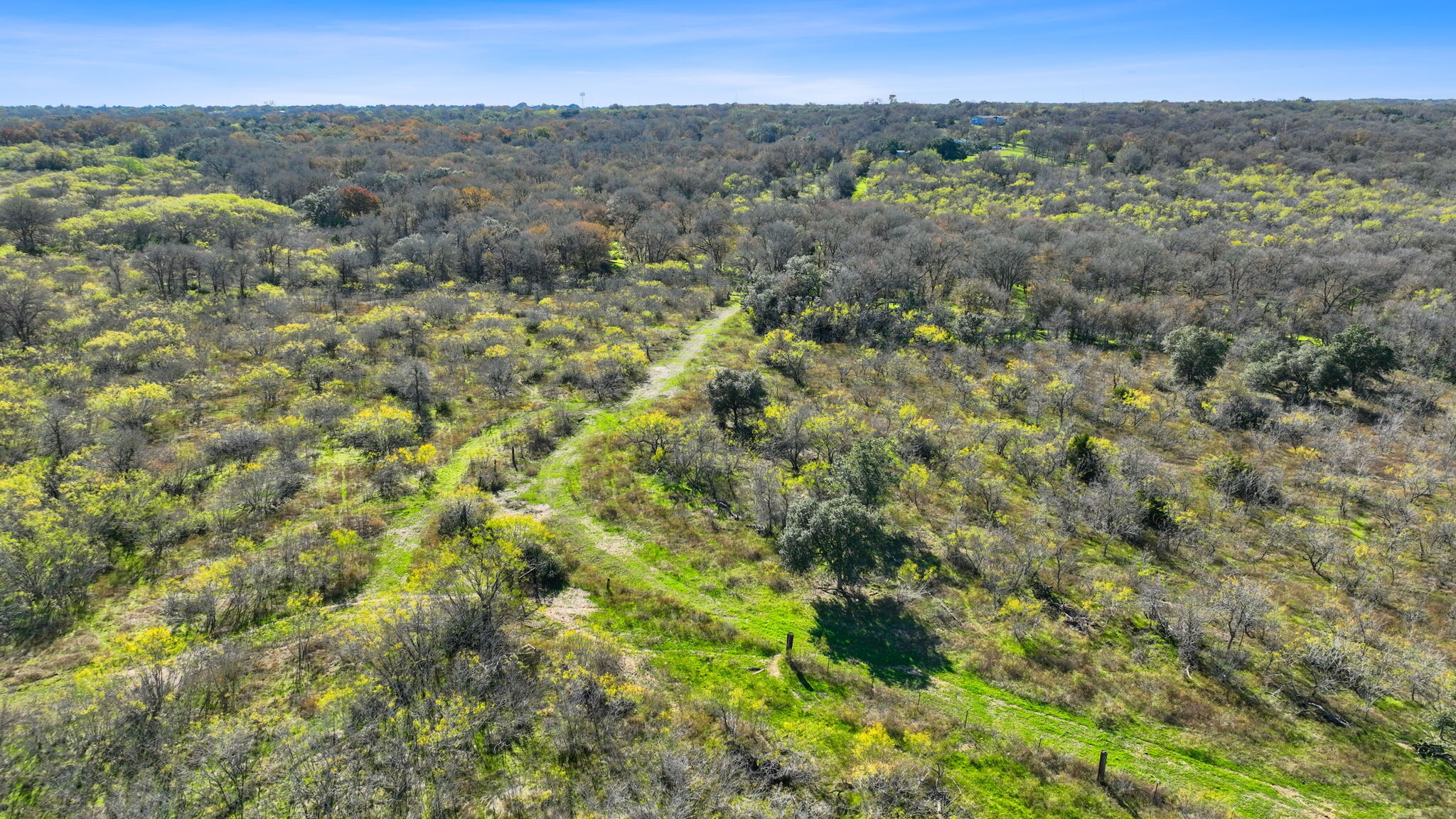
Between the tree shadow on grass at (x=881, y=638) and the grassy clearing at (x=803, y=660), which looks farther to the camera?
the tree shadow on grass at (x=881, y=638)

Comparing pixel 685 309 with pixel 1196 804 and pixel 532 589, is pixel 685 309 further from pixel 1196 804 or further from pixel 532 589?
pixel 1196 804

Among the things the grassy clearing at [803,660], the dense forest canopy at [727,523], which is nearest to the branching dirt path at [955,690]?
the grassy clearing at [803,660]

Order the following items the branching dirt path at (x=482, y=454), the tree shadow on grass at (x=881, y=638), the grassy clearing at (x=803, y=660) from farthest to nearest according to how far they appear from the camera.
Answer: the branching dirt path at (x=482, y=454)
the tree shadow on grass at (x=881, y=638)
the grassy clearing at (x=803, y=660)

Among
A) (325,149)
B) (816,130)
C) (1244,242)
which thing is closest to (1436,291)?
(1244,242)

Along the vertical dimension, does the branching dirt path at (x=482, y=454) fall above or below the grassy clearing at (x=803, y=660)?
above

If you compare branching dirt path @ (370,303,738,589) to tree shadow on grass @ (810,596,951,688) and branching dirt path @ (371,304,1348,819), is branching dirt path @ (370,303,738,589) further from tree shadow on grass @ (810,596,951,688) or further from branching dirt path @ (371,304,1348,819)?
tree shadow on grass @ (810,596,951,688)

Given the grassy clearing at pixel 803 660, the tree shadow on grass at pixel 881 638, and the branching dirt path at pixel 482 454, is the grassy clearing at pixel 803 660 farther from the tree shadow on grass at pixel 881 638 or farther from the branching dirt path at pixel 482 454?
the branching dirt path at pixel 482 454
